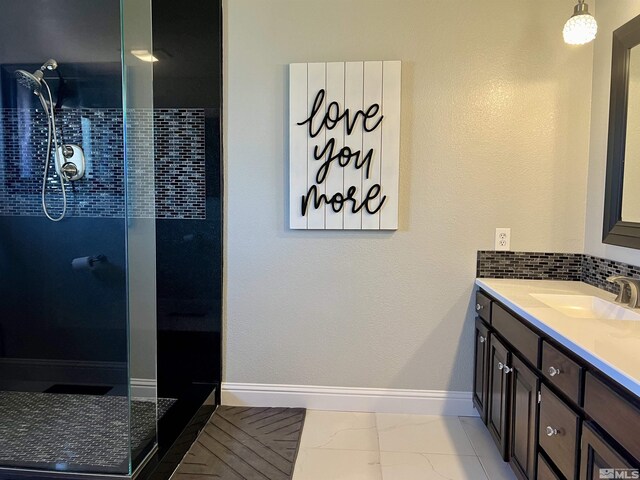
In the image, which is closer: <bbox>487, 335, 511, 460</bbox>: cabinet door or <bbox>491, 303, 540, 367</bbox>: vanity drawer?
<bbox>491, 303, 540, 367</bbox>: vanity drawer

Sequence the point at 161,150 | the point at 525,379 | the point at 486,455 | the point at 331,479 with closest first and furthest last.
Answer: the point at 525,379, the point at 331,479, the point at 486,455, the point at 161,150

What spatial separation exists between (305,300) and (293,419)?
2.23 ft

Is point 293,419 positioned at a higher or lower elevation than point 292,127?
lower

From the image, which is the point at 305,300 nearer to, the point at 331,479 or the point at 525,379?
the point at 331,479

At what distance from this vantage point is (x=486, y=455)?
2.14 meters

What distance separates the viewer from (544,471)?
5.03 ft

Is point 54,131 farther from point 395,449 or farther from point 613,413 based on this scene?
point 613,413

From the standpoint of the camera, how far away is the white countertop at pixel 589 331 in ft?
3.70

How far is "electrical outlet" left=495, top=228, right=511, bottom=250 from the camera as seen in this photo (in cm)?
242

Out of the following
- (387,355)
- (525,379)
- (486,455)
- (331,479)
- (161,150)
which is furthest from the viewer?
(387,355)

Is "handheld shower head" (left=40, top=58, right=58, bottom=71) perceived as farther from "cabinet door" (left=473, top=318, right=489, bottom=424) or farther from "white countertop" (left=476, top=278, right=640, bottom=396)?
"cabinet door" (left=473, top=318, right=489, bottom=424)

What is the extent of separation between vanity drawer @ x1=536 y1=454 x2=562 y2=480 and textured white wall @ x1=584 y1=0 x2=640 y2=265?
3.37 feet

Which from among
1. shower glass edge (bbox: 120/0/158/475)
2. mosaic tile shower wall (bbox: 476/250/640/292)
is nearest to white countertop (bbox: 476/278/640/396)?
mosaic tile shower wall (bbox: 476/250/640/292)

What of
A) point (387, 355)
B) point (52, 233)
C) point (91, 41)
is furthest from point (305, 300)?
point (91, 41)
